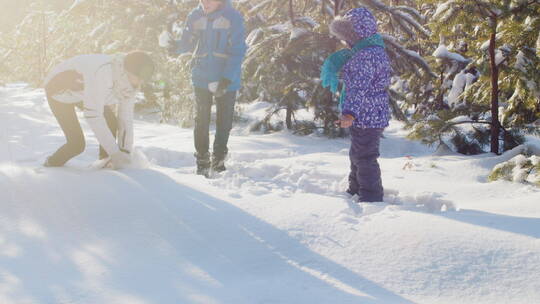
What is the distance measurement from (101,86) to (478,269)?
3304 mm

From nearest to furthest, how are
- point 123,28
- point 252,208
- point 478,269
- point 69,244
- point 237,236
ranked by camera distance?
point 478,269 → point 69,244 → point 237,236 → point 252,208 → point 123,28

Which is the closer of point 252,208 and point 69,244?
point 69,244

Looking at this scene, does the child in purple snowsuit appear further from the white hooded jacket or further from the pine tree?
the pine tree

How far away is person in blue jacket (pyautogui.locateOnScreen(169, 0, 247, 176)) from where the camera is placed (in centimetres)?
458

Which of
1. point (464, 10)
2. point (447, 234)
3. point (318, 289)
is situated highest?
point (464, 10)

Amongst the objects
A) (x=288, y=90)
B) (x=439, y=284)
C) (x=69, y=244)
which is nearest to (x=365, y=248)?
(x=439, y=284)

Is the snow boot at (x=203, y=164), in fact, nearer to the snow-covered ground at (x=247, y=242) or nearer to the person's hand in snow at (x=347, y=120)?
the snow-covered ground at (x=247, y=242)

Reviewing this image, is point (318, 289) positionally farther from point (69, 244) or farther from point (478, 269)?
point (69, 244)

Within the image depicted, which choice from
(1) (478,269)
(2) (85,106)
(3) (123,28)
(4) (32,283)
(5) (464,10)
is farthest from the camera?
(3) (123,28)

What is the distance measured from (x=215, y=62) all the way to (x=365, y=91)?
1872 mm

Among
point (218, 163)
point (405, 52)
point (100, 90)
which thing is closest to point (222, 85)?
point (218, 163)

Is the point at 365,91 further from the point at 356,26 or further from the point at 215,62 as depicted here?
the point at 215,62

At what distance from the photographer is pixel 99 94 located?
151 inches

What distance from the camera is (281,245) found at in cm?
264
